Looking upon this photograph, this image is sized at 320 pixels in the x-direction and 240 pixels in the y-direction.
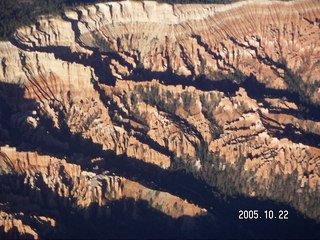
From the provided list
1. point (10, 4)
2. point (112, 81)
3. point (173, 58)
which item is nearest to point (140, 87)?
point (112, 81)

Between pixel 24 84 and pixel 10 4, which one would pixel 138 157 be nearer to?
pixel 24 84

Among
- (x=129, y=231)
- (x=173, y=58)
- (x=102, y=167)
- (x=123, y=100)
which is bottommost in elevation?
(x=129, y=231)

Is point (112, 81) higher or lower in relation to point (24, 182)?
higher

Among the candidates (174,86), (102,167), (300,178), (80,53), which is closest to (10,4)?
(80,53)

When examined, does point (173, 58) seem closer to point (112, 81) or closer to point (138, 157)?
point (112, 81)

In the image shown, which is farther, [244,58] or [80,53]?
[244,58]

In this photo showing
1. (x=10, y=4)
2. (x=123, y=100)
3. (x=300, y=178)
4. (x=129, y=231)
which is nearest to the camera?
(x=129, y=231)

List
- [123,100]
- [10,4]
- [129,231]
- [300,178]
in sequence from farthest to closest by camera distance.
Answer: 1. [10,4]
2. [123,100]
3. [300,178]
4. [129,231]
